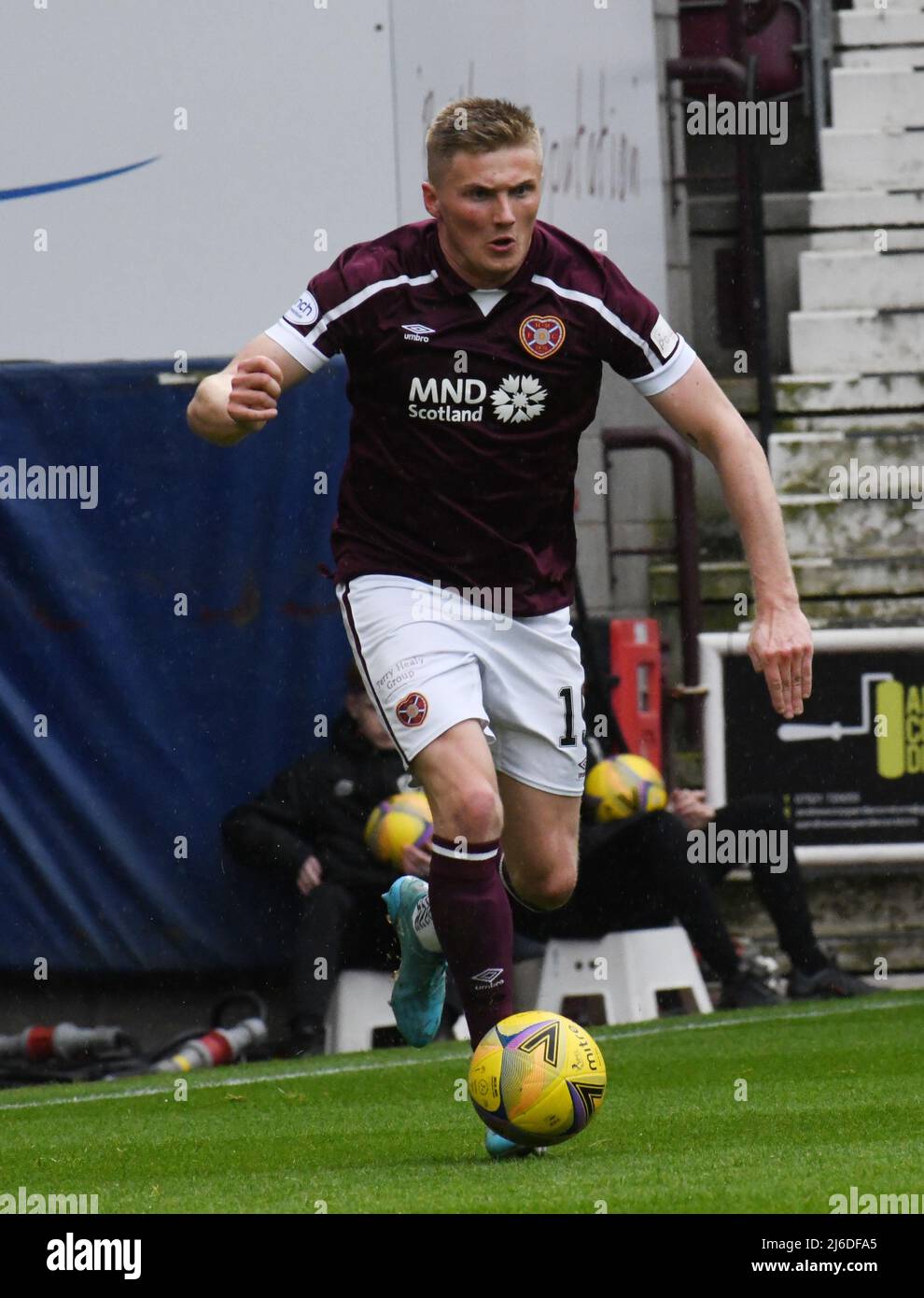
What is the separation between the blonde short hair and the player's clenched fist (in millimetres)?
714

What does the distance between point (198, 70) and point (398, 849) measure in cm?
361

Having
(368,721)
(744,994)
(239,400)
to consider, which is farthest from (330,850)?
(239,400)

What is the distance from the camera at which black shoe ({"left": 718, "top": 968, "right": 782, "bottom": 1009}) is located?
34.7ft

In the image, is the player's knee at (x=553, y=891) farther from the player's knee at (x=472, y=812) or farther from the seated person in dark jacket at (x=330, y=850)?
the seated person in dark jacket at (x=330, y=850)

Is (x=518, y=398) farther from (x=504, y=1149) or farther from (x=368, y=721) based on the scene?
(x=368, y=721)

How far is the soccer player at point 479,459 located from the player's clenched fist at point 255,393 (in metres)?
0.18

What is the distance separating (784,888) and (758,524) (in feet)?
17.4

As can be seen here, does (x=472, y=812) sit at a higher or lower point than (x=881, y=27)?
lower

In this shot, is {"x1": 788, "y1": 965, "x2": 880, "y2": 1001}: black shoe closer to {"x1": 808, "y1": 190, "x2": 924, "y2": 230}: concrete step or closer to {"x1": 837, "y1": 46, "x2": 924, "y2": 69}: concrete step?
{"x1": 808, "y1": 190, "x2": 924, "y2": 230}: concrete step

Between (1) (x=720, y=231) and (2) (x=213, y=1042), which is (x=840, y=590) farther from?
(2) (x=213, y=1042)

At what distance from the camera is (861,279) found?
46.8 feet

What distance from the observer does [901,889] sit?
1231 cm

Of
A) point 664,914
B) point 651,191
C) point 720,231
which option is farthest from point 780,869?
point 720,231

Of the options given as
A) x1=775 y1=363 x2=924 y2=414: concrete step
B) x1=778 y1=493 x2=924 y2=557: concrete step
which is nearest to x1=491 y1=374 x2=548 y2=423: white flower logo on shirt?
x1=778 y1=493 x2=924 y2=557: concrete step
